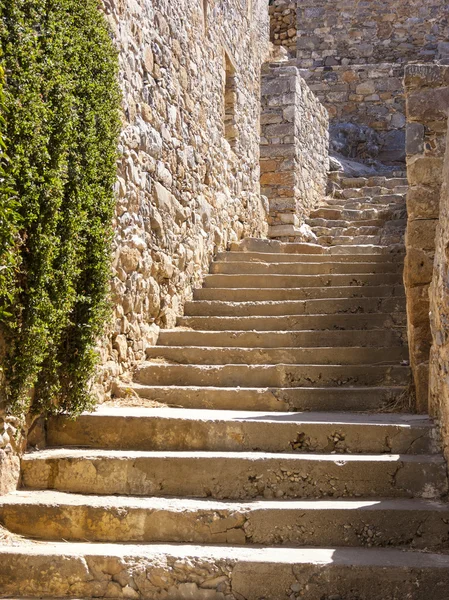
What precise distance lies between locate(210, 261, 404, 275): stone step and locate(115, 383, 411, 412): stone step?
230cm

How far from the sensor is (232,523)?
3.54m

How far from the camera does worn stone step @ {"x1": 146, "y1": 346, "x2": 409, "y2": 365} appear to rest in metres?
5.35

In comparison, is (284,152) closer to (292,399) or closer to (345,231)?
(345,231)

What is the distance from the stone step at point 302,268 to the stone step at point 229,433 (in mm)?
2944

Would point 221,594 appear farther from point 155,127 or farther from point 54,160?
point 155,127

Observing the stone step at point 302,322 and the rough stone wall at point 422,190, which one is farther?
the stone step at point 302,322

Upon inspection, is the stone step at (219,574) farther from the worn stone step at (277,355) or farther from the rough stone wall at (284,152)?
the rough stone wall at (284,152)

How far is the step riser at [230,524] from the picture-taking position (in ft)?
11.4

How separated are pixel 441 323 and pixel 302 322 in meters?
2.10

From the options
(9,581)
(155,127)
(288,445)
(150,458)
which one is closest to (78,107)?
(155,127)

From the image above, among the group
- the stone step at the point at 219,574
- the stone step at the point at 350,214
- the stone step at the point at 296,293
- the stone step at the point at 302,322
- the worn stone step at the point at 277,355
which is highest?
the stone step at the point at 350,214

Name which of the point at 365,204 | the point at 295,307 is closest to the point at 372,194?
the point at 365,204

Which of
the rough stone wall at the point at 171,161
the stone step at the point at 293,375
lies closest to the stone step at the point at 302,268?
the rough stone wall at the point at 171,161

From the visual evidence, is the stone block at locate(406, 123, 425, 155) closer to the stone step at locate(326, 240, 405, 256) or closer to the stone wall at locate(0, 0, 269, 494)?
the stone wall at locate(0, 0, 269, 494)
